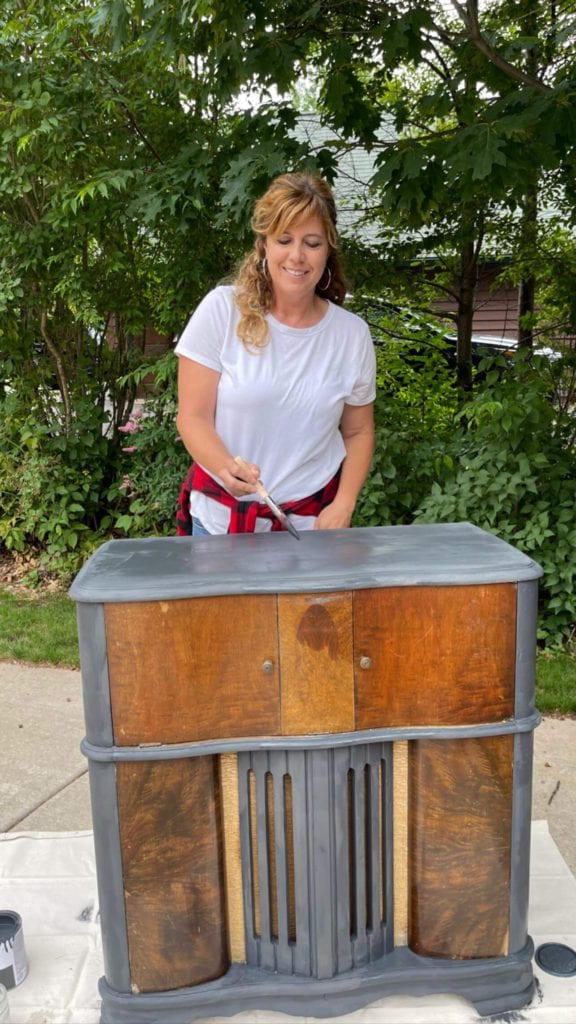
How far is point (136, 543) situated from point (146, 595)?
17.7 inches

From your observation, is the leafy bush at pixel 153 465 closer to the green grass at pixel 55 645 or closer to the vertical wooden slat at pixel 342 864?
the green grass at pixel 55 645

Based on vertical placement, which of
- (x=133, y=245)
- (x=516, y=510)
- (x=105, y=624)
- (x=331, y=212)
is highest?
(x=133, y=245)

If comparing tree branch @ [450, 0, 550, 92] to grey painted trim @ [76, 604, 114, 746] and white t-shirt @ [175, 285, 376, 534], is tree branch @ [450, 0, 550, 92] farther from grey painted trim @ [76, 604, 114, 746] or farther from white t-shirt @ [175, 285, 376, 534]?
grey painted trim @ [76, 604, 114, 746]

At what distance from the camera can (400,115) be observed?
4.39 m

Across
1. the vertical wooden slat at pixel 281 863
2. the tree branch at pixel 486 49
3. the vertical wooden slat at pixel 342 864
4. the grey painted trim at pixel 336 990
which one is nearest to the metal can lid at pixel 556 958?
the grey painted trim at pixel 336 990

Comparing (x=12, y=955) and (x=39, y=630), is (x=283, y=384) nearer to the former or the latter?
(x=12, y=955)

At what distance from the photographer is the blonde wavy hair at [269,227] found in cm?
193

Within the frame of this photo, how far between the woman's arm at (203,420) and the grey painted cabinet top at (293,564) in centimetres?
16

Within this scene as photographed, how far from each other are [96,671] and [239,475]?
59 centimetres

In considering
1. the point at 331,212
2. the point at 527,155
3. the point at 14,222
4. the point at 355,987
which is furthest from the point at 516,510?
the point at 14,222

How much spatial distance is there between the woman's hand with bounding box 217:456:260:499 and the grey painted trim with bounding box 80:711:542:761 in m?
0.59

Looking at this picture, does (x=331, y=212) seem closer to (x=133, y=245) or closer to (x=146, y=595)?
(x=146, y=595)

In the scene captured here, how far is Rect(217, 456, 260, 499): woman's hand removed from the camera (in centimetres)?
195

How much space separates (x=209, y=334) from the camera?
2.00 metres
